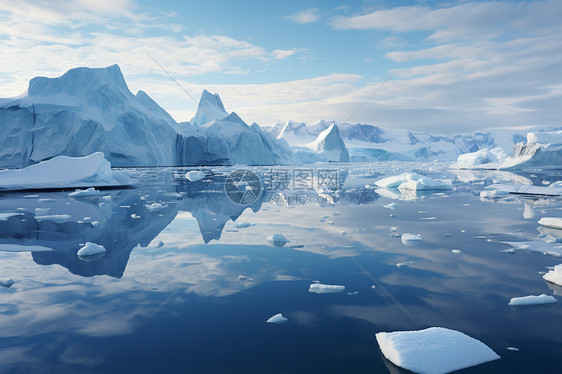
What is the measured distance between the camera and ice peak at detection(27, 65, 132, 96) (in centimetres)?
3228

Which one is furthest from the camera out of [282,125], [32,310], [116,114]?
[282,125]

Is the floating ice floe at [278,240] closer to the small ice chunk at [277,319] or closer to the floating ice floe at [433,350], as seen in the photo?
the small ice chunk at [277,319]

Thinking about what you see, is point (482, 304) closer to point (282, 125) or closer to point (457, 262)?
point (457, 262)

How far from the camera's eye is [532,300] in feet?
11.5

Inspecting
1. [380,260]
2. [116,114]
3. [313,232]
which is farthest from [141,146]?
[380,260]

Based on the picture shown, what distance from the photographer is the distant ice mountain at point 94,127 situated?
29672 millimetres

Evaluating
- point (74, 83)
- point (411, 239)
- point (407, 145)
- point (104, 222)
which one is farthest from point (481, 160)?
point (407, 145)

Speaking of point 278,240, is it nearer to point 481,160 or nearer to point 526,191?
point 526,191

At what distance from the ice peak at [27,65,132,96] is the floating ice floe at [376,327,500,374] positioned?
3692cm

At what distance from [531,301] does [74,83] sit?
127ft

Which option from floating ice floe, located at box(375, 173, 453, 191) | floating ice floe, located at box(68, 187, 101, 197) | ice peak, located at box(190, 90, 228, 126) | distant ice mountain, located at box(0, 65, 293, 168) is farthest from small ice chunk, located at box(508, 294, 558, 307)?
ice peak, located at box(190, 90, 228, 126)

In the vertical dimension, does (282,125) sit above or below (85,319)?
above

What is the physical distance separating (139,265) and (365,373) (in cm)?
363

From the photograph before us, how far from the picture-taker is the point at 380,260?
5.11 meters
